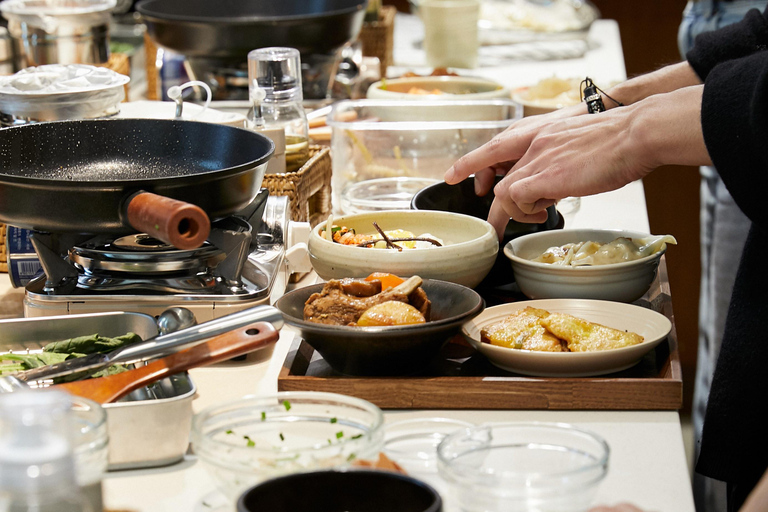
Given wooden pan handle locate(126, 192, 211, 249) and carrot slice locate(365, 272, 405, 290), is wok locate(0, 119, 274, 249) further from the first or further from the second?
carrot slice locate(365, 272, 405, 290)

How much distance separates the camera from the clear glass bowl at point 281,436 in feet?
2.15

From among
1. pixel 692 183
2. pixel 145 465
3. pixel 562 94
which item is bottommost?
pixel 692 183

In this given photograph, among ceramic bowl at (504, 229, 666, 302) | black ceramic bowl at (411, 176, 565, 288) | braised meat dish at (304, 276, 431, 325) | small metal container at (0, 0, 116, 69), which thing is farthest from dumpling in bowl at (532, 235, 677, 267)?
small metal container at (0, 0, 116, 69)

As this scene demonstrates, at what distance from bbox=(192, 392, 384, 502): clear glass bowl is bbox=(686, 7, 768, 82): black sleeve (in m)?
0.91

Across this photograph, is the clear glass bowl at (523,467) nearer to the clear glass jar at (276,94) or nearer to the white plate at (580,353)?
the white plate at (580,353)

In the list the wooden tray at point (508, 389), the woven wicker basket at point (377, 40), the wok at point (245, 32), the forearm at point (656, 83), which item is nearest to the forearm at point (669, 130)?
the wooden tray at point (508, 389)

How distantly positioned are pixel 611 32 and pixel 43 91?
2.77 meters

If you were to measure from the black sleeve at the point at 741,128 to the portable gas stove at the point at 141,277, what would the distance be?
54 centimetres

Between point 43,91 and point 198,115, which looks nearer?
point 43,91

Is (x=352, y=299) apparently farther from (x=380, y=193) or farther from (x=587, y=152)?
(x=380, y=193)

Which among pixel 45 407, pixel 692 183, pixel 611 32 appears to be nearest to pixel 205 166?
pixel 45 407

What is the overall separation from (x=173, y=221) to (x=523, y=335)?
382 millimetres

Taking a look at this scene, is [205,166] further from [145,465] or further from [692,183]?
[692,183]

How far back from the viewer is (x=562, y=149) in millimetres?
1140
